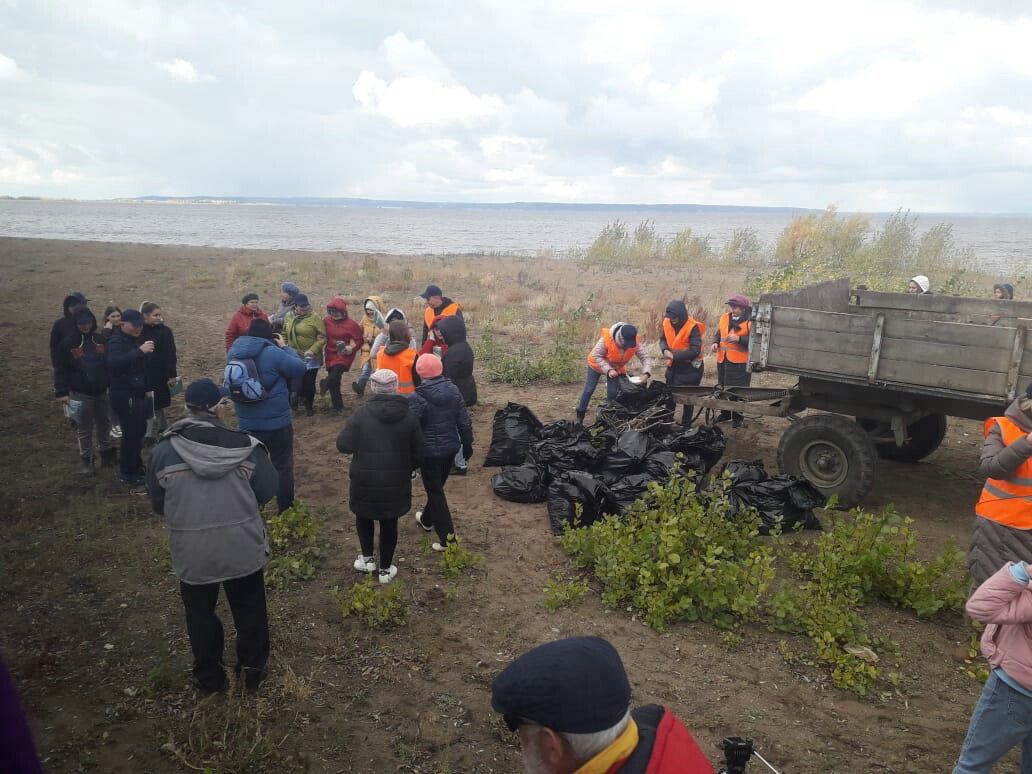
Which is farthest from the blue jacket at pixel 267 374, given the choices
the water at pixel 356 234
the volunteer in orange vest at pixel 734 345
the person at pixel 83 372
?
the water at pixel 356 234

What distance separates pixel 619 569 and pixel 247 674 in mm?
2453

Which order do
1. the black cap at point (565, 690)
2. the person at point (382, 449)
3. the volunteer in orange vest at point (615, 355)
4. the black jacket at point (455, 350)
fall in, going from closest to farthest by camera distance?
the black cap at point (565, 690) → the person at point (382, 449) → the black jacket at point (455, 350) → the volunteer in orange vest at point (615, 355)

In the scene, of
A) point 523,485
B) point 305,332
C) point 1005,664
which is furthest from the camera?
point 305,332

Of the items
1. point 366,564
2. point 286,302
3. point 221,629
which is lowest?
point 366,564

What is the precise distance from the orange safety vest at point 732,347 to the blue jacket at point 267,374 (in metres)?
4.85

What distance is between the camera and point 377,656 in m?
4.30

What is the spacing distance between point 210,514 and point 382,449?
1.32 m

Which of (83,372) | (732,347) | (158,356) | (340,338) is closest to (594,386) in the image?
(732,347)

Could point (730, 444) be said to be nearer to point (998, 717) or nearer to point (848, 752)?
point (848, 752)

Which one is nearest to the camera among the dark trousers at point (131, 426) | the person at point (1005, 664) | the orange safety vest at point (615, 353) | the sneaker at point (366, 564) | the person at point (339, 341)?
the person at point (1005, 664)

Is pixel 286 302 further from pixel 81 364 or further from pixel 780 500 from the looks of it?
pixel 780 500

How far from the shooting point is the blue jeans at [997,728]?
2.74 m

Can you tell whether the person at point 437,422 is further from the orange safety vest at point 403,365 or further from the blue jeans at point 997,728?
the blue jeans at point 997,728

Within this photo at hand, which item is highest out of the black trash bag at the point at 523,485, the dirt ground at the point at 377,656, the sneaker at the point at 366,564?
the black trash bag at the point at 523,485
